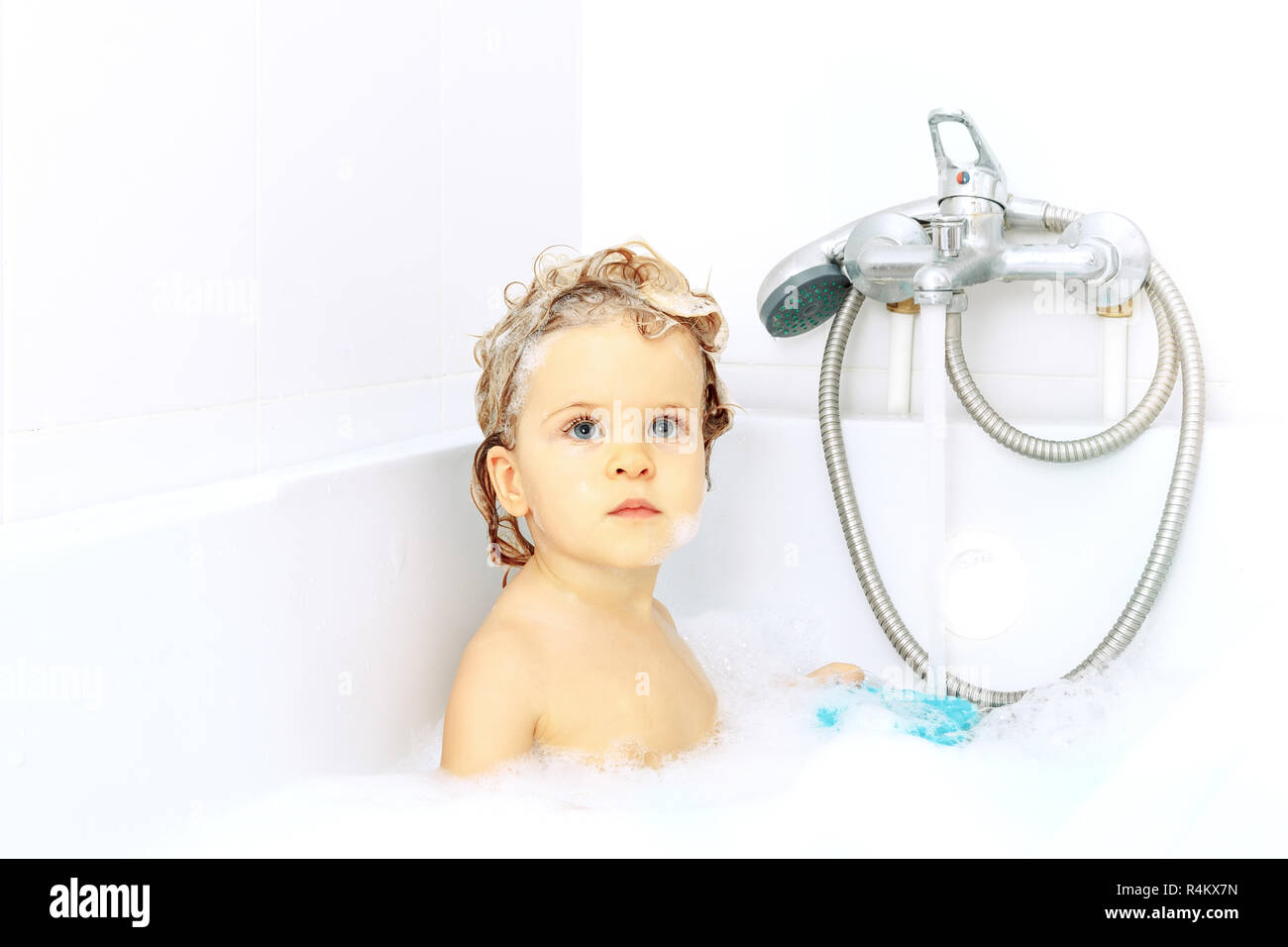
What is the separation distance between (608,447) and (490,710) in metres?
0.22

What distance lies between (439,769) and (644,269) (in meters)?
0.45

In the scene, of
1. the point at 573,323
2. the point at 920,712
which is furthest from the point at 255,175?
the point at 920,712

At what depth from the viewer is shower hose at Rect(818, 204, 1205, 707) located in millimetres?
1150

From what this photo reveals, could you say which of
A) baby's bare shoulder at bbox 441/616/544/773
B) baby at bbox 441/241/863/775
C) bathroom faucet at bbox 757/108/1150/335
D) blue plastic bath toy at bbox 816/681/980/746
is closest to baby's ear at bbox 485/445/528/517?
baby at bbox 441/241/863/775

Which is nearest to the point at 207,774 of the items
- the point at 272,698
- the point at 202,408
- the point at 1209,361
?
the point at 272,698

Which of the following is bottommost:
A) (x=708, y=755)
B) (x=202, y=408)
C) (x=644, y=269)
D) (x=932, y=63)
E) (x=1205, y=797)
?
(x=708, y=755)

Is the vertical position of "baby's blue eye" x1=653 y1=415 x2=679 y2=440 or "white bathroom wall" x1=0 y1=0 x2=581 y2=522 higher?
"white bathroom wall" x1=0 y1=0 x2=581 y2=522

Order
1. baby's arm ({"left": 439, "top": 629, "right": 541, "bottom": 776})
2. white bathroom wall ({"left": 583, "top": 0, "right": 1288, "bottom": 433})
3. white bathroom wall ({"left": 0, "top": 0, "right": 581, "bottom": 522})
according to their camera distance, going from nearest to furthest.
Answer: white bathroom wall ({"left": 0, "top": 0, "right": 581, "bottom": 522}) < baby's arm ({"left": 439, "top": 629, "right": 541, "bottom": 776}) < white bathroom wall ({"left": 583, "top": 0, "right": 1288, "bottom": 433})

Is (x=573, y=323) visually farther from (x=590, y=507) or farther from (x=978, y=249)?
(x=978, y=249)

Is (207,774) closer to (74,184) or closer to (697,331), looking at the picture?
(74,184)

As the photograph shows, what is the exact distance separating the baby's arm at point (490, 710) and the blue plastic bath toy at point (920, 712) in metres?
0.29

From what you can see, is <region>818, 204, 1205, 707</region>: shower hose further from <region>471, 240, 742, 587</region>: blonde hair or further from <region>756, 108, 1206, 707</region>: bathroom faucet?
<region>471, 240, 742, 587</region>: blonde hair

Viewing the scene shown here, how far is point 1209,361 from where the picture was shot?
130 centimetres

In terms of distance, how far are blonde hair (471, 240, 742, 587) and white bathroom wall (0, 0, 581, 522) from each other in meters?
0.16
